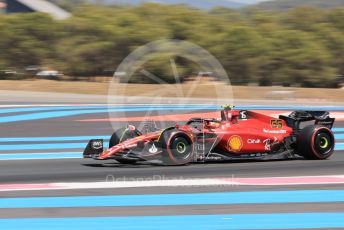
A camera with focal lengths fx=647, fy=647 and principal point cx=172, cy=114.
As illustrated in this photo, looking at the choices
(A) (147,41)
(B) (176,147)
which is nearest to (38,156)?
(B) (176,147)

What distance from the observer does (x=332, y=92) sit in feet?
123

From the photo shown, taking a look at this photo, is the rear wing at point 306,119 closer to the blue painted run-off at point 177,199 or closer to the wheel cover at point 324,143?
the wheel cover at point 324,143

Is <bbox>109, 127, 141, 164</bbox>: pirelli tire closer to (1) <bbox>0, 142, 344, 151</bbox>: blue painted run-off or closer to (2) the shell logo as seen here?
(2) the shell logo

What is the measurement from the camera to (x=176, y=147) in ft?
32.6

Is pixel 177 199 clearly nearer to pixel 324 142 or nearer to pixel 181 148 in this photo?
pixel 181 148

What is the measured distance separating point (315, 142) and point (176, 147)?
8.20 ft

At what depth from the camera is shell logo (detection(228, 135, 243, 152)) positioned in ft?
34.0

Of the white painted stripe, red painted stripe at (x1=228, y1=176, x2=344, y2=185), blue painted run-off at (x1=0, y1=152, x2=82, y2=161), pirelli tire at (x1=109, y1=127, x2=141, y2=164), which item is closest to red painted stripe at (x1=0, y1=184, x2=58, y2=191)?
the white painted stripe

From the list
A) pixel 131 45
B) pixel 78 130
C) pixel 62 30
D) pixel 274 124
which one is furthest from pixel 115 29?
pixel 274 124

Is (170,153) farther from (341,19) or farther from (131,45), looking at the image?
(341,19)

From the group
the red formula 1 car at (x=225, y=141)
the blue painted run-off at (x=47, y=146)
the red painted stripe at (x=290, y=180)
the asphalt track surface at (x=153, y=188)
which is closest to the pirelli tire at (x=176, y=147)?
the red formula 1 car at (x=225, y=141)

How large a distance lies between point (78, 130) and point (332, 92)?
2323 centimetres

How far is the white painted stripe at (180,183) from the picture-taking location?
27.7ft

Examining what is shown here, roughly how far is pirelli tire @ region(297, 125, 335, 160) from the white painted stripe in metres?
1.75
